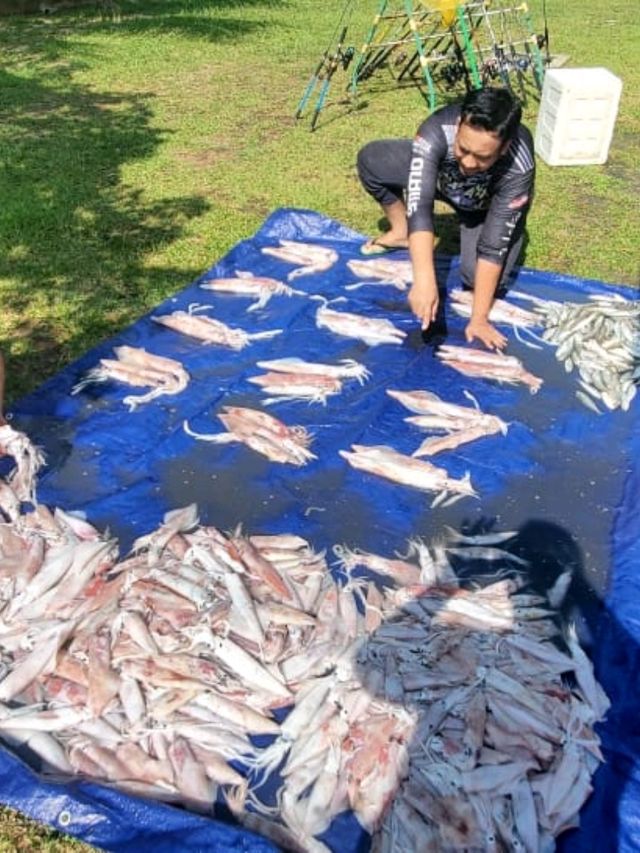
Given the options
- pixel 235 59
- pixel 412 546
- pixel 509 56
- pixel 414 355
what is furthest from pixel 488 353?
pixel 235 59

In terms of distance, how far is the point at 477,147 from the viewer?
4727mm

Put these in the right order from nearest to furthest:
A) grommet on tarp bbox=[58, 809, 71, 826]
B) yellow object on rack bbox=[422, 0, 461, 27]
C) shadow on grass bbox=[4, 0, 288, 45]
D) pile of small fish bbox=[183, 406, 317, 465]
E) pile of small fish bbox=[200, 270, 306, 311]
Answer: grommet on tarp bbox=[58, 809, 71, 826], pile of small fish bbox=[183, 406, 317, 465], pile of small fish bbox=[200, 270, 306, 311], yellow object on rack bbox=[422, 0, 461, 27], shadow on grass bbox=[4, 0, 288, 45]

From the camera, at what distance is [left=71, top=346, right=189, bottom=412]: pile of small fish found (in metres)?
4.90

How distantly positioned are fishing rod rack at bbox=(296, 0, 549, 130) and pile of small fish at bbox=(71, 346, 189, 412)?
6979 mm

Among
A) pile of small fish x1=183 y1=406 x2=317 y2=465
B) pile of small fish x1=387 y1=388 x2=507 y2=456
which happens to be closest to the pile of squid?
pile of small fish x1=183 y1=406 x2=317 y2=465

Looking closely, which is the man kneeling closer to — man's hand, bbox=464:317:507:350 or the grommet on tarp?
man's hand, bbox=464:317:507:350

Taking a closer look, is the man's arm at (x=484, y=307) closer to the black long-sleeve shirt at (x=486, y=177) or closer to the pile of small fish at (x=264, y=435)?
the black long-sleeve shirt at (x=486, y=177)

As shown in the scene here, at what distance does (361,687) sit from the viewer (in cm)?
302

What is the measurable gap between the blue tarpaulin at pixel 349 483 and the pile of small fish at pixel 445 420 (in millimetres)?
62

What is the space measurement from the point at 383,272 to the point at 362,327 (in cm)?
95

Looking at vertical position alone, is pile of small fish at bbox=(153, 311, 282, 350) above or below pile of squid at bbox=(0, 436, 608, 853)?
above

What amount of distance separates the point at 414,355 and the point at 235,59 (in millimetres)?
12182

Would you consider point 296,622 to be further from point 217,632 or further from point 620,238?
point 620,238

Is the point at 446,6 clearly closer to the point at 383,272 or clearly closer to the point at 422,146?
the point at 383,272
